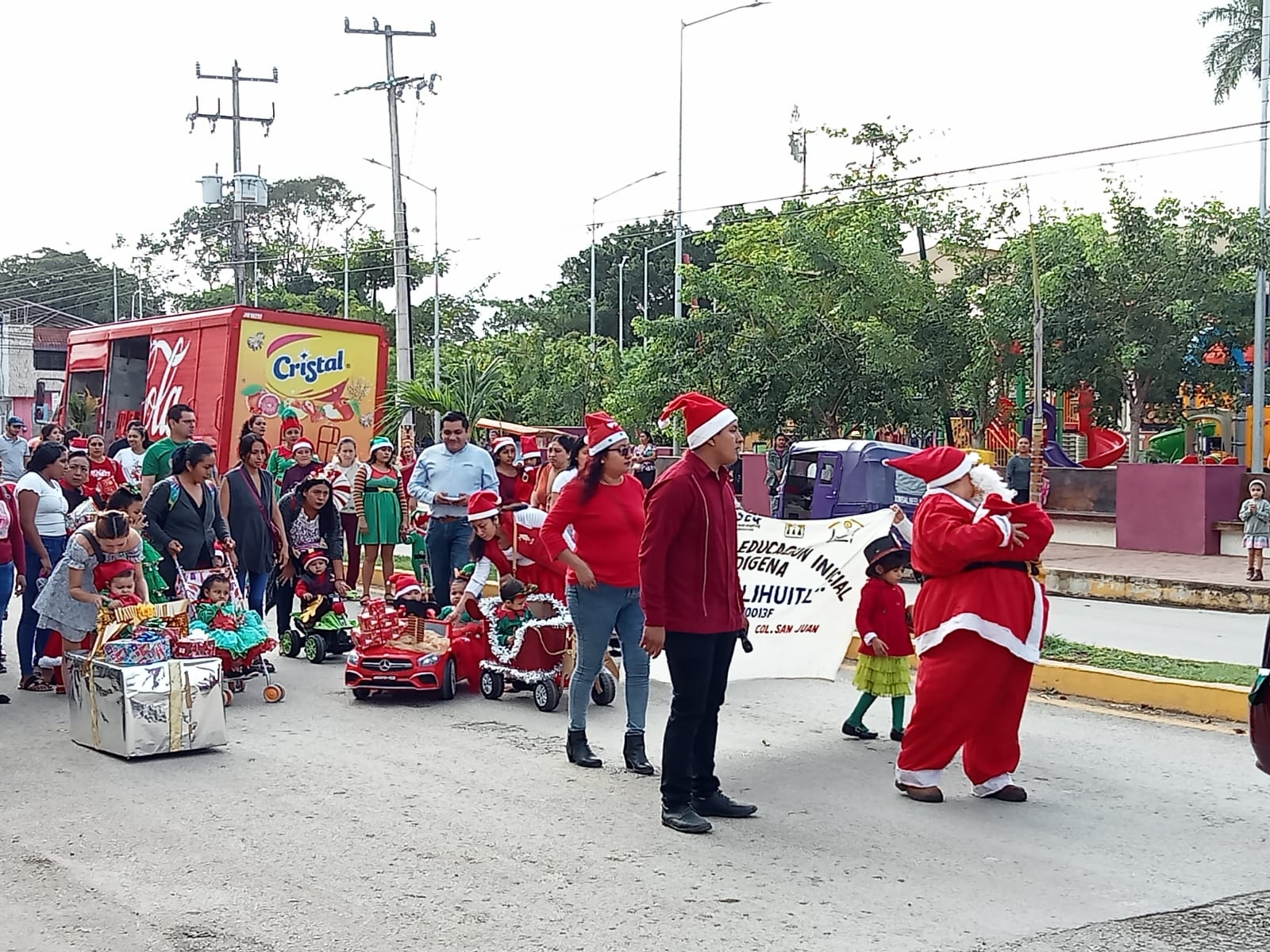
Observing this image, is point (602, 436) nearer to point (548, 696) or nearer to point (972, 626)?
point (972, 626)

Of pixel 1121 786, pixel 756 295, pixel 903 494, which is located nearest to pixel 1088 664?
pixel 1121 786

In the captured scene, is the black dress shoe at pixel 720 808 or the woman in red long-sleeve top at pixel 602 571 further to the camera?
the woman in red long-sleeve top at pixel 602 571

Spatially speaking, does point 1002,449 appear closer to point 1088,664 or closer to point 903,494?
point 903,494

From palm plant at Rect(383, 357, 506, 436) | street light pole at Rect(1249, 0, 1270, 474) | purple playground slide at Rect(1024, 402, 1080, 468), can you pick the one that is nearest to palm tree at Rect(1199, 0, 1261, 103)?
street light pole at Rect(1249, 0, 1270, 474)

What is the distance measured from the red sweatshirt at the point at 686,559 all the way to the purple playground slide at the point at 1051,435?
2280 cm

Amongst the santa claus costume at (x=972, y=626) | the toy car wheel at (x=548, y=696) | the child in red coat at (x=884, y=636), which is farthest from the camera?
the toy car wheel at (x=548, y=696)

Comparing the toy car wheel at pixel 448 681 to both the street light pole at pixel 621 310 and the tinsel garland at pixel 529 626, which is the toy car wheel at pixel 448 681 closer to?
the tinsel garland at pixel 529 626

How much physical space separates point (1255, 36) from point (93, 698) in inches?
1246

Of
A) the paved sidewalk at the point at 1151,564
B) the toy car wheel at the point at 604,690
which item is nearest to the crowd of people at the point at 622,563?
the toy car wheel at the point at 604,690

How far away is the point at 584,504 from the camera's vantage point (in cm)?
757

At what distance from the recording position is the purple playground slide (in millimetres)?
31000

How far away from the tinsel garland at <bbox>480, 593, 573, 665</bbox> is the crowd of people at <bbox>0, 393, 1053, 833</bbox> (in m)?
0.11

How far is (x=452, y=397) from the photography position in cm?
2488

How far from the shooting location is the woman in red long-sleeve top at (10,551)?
9.75m
